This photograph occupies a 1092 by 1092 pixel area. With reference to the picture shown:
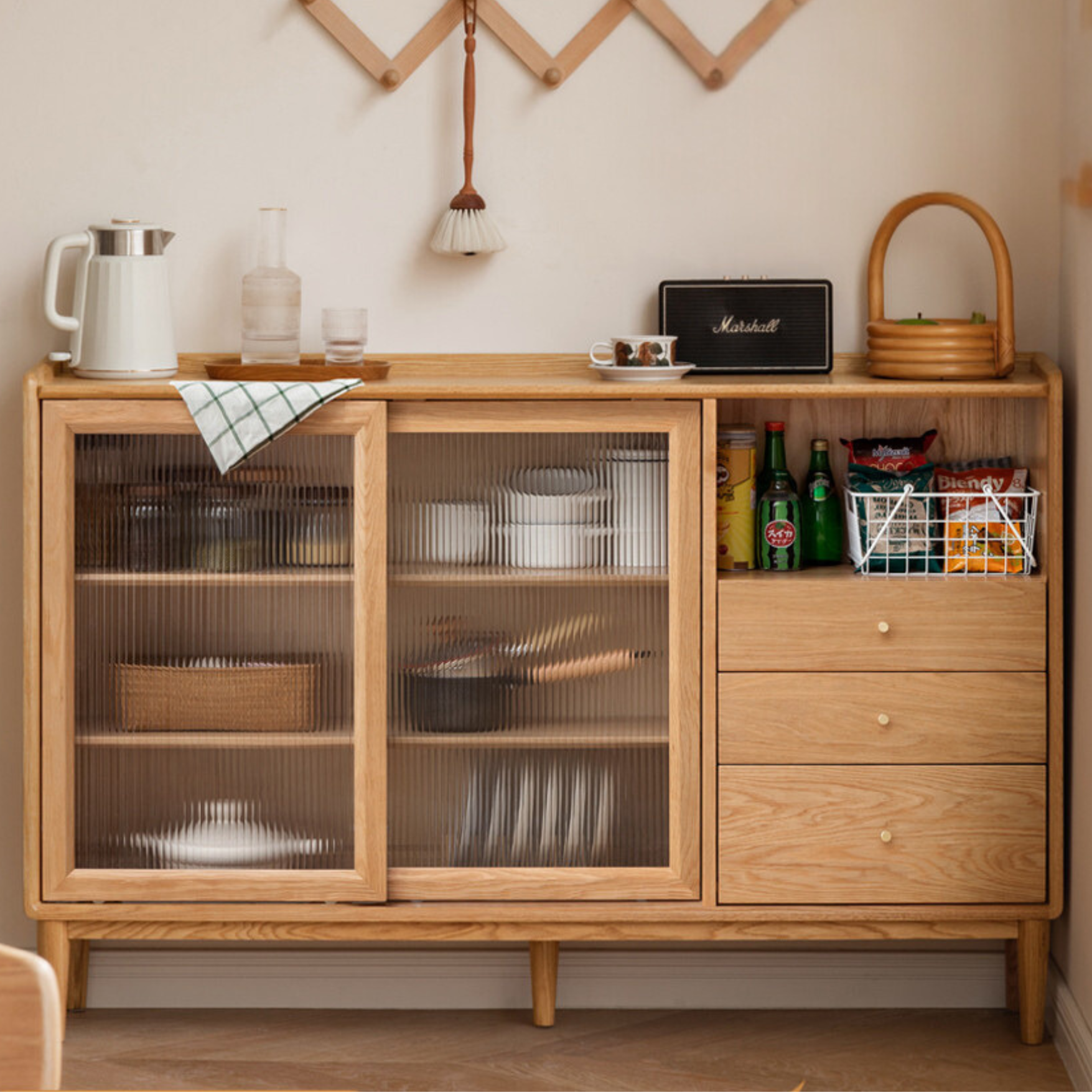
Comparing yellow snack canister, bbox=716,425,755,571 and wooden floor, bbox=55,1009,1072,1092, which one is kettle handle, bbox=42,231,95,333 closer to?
yellow snack canister, bbox=716,425,755,571

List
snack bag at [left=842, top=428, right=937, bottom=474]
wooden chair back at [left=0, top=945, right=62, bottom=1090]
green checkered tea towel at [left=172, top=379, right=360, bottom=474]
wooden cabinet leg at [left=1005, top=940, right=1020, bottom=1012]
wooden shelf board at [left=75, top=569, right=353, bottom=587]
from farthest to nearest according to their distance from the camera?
wooden cabinet leg at [left=1005, top=940, right=1020, bottom=1012]
snack bag at [left=842, top=428, right=937, bottom=474]
wooden shelf board at [left=75, top=569, right=353, bottom=587]
green checkered tea towel at [left=172, top=379, right=360, bottom=474]
wooden chair back at [left=0, top=945, right=62, bottom=1090]

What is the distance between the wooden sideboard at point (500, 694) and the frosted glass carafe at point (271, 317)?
0.74 ft

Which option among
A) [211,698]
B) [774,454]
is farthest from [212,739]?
[774,454]

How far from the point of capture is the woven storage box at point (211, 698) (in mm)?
2281

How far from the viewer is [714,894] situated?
2264mm

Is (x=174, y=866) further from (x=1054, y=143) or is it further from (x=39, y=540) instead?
(x=1054, y=143)

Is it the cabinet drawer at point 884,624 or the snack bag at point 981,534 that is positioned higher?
the snack bag at point 981,534

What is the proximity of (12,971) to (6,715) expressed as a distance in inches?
65.1

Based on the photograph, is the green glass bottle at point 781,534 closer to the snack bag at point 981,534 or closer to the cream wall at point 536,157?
the snack bag at point 981,534

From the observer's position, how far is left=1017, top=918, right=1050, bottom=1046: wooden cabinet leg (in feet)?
7.48

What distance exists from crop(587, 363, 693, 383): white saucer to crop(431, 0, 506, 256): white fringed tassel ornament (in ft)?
1.01

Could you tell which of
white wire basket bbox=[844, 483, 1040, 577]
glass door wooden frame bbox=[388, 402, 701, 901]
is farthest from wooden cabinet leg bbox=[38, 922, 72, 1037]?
white wire basket bbox=[844, 483, 1040, 577]

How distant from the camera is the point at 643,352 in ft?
7.53

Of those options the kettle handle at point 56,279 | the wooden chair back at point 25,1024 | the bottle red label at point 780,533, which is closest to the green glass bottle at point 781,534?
the bottle red label at point 780,533
